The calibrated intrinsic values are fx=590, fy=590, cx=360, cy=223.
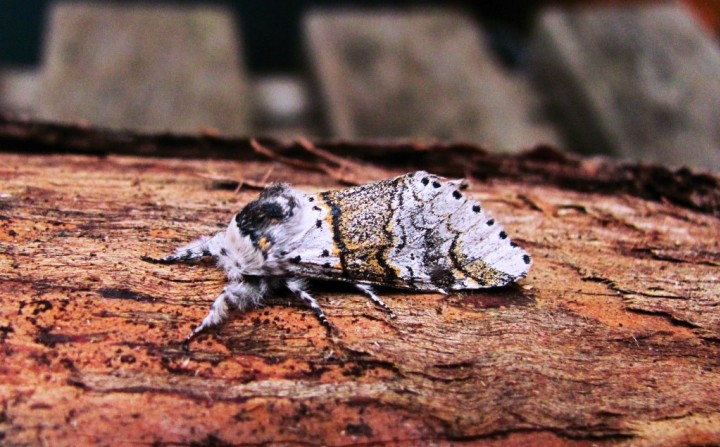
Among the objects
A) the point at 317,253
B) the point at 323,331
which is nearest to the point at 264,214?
the point at 317,253

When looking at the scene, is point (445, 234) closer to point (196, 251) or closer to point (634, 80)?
point (196, 251)

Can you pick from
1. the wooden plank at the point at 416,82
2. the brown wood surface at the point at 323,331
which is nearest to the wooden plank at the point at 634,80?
the wooden plank at the point at 416,82

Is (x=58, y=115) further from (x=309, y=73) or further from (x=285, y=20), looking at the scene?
(x=285, y=20)

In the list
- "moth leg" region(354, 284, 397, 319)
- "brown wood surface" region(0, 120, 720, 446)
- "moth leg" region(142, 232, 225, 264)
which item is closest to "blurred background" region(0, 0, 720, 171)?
"brown wood surface" region(0, 120, 720, 446)

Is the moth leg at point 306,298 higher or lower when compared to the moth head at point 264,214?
lower

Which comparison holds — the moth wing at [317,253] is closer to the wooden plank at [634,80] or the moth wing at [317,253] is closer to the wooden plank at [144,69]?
the wooden plank at [144,69]

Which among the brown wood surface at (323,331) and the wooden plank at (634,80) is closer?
the brown wood surface at (323,331)

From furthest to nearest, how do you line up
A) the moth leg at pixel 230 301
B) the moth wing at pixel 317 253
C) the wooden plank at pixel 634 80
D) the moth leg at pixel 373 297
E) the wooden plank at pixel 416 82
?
1. the wooden plank at pixel 416 82
2. the wooden plank at pixel 634 80
3. the moth wing at pixel 317 253
4. the moth leg at pixel 373 297
5. the moth leg at pixel 230 301
